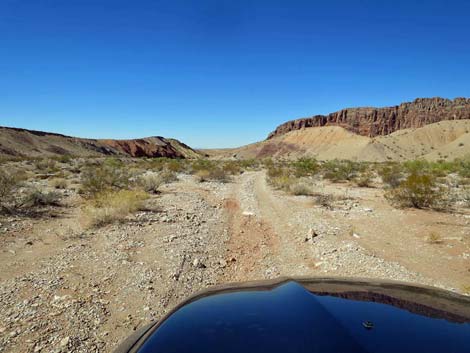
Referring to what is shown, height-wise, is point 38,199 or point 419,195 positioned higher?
point 419,195

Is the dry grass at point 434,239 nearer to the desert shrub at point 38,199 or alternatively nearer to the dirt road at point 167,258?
the dirt road at point 167,258

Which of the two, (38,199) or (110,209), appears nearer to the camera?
(110,209)

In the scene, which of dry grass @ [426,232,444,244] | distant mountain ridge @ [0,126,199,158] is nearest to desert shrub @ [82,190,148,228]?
dry grass @ [426,232,444,244]

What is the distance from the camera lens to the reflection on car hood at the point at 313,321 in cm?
178

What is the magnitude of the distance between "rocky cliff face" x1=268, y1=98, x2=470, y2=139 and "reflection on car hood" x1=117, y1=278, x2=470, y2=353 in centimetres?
14703

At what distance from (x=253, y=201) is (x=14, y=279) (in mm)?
10386

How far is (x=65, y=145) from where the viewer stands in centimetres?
7700

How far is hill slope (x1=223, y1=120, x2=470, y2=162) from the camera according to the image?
84.1 meters

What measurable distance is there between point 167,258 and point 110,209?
13.1 ft

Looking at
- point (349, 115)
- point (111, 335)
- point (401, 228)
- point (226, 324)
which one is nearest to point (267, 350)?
point (226, 324)

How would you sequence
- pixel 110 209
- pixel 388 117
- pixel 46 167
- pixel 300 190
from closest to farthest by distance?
1. pixel 110 209
2. pixel 300 190
3. pixel 46 167
4. pixel 388 117

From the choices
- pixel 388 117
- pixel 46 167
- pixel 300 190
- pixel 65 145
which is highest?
pixel 388 117


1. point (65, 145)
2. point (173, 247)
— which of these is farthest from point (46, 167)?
point (65, 145)

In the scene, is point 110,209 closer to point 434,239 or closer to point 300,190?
point 434,239
